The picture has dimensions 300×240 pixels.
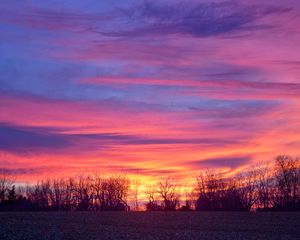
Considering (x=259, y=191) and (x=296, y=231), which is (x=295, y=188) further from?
(x=296, y=231)

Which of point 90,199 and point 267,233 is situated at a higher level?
point 90,199

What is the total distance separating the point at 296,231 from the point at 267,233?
4412 millimetres

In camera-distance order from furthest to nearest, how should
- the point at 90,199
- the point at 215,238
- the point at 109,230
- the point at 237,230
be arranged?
1. the point at 90,199
2. the point at 237,230
3. the point at 109,230
4. the point at 215,238

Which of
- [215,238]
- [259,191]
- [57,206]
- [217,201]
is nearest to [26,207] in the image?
[57,206]

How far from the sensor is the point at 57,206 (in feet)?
405

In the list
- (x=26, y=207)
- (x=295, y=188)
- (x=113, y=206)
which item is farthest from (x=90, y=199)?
(x=295, y=188)

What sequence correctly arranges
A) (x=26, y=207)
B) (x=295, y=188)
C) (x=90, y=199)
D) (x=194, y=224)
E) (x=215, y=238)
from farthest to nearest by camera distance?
(x=90, y=199) < (x=295, y=188) < (x=26, y=207) < (x=194, y=224) < (x=215, y=238)

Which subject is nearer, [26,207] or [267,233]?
[267,233]

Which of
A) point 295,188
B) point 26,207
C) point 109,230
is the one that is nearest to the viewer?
point 109,230

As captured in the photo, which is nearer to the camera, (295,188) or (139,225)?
(139,225)

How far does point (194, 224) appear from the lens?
60.4 m

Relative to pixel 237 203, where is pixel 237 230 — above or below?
below

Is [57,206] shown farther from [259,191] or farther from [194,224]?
[194,224]

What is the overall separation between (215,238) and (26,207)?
6949 cm
